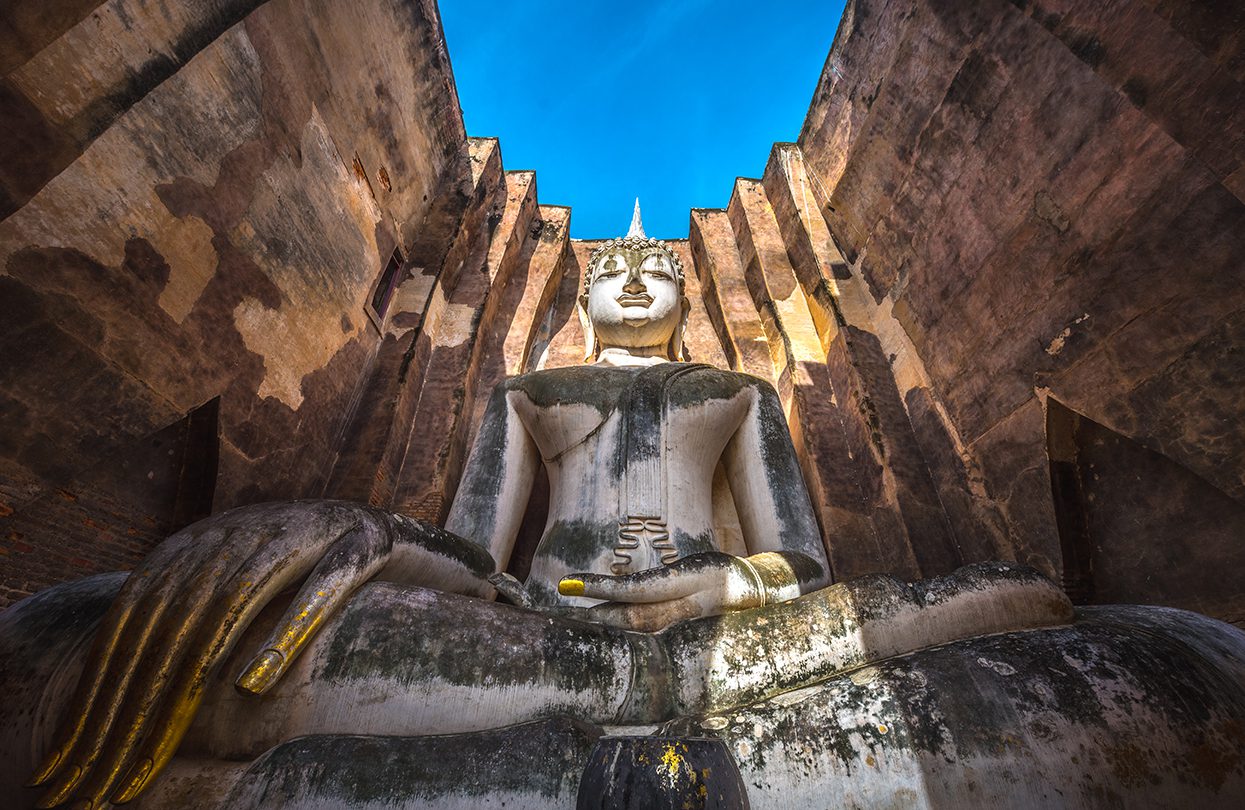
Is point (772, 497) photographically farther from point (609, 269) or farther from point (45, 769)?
point (45, 769)

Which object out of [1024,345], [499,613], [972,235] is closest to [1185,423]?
[1024,345]

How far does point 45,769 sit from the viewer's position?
109 cm

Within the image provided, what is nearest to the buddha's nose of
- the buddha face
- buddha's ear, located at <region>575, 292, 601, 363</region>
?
the buddha face

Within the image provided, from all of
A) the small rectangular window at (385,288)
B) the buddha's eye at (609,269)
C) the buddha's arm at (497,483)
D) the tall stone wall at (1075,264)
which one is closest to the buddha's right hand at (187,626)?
the buddha's arm at (497,483)

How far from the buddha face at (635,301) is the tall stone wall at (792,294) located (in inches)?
58.7

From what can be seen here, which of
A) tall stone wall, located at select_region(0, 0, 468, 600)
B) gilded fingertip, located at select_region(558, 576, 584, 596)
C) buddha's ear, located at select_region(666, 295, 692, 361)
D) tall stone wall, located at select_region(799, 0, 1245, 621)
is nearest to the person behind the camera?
gilded fingertip, located at select_region(558, 576, 584, 596)

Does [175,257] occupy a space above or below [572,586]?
above

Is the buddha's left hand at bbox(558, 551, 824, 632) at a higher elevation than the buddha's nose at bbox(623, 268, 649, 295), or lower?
lower

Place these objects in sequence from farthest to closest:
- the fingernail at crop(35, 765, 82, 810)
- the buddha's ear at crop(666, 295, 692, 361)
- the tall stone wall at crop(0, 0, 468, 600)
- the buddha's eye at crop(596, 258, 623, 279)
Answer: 1. the buddha's ear at crop(666, 295, 692, 361)
2. the buddha's eye at crop(596, 258, 623, 279)
3. the tall stone wall at crop(0, 0, 468, 600)
4. the fingernail at crop(35, 765, 82, 810)

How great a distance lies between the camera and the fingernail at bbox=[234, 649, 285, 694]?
121 cm

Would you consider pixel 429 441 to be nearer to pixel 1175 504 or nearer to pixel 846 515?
pixel 846 515

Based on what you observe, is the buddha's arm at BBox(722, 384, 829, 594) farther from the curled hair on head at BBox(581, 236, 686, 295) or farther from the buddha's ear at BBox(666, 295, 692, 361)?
the curled hair on head at BBox(581, 236, 686, 295)

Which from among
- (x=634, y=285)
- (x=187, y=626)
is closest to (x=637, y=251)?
(x=634, y=285)

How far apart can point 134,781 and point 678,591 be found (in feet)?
4.59
